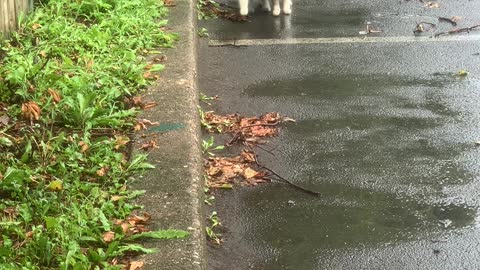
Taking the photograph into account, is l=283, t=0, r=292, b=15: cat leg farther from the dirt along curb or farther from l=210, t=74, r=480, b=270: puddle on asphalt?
the dirt along curb

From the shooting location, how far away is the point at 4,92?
14.3ft

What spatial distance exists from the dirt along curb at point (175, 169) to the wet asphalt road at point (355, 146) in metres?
0.33

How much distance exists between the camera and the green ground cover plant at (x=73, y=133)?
297cm

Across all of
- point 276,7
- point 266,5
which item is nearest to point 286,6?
point 276,7

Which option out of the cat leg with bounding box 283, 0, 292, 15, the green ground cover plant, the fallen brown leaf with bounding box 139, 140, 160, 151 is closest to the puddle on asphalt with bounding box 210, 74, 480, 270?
the fallen brown leaf with bounding box 139, 140, 160, 151

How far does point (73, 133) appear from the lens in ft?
12.8

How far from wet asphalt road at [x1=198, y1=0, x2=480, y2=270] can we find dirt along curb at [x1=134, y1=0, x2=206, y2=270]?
1.10 feet

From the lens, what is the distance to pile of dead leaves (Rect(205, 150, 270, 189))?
415 cm

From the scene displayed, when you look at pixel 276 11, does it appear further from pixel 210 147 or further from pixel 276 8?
pixel 210 147

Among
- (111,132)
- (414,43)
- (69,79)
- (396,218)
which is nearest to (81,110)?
(111,132)

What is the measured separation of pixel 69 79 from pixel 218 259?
1.64 metres

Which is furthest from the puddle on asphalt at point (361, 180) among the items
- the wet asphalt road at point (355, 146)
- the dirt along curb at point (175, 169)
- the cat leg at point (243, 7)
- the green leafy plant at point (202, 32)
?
the cat leg at point (243, 7)

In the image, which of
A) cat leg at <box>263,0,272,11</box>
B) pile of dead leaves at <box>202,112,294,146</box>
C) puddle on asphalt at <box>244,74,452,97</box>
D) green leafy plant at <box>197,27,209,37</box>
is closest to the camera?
pile of dead leaves at <box>202,112,294,146</box>

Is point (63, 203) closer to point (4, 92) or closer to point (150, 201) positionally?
point (150, 201)
